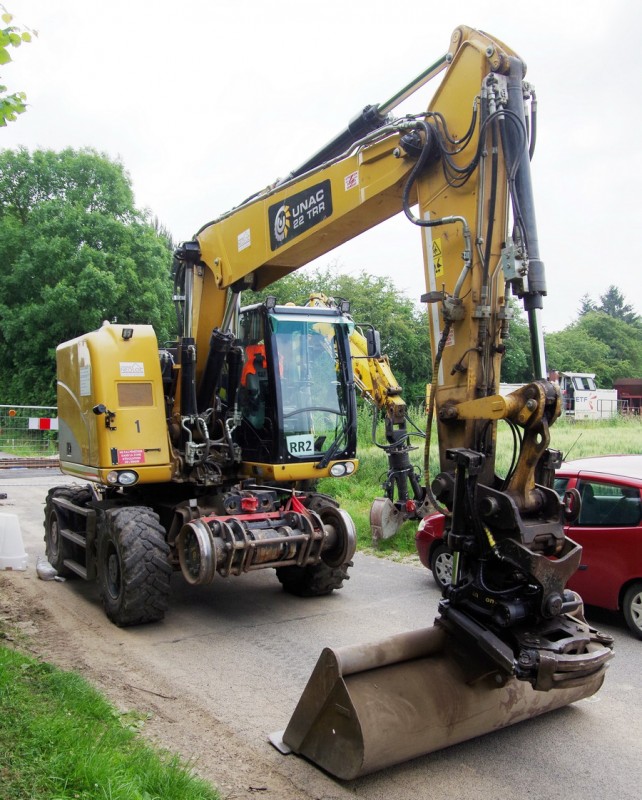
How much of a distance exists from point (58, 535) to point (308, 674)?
4.12 m

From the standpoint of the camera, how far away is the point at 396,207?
564 cm

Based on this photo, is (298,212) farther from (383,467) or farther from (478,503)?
(383,467)

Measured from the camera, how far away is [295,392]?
743 centimetres

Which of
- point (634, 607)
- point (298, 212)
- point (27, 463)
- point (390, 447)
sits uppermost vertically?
point (298, 212)

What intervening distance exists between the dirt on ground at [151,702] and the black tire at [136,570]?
1.09 feet

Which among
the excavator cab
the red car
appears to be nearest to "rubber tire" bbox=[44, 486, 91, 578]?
the excavator cab

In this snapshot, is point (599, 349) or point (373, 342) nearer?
point (373, 342)

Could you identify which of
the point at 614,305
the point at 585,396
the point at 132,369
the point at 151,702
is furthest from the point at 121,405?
the point at 614,305

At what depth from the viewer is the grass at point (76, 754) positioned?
11.1 ft

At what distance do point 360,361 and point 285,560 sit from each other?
500cm

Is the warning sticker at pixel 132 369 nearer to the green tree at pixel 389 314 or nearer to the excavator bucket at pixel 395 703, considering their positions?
the excavator bucket at pixel 395 703

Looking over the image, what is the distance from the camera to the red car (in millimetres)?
6395

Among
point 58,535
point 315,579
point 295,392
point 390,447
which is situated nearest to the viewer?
point 295,392

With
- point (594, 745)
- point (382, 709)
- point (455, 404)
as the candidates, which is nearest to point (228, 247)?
point (455, 404)
